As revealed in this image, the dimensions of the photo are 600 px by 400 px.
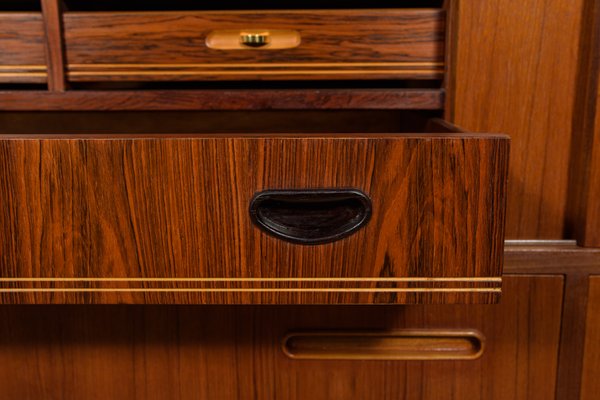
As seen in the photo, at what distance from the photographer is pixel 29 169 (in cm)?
38

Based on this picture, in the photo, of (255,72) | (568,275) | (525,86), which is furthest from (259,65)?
(568,275)

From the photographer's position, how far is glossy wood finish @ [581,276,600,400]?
1.70 feet

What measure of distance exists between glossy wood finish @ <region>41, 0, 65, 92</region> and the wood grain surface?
0.36 metres

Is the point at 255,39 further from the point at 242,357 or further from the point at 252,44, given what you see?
the point at 242,357

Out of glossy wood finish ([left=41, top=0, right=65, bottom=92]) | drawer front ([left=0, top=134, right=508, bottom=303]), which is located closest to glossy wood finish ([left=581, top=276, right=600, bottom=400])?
drawer front ([left=0, top=134, right=508, bottom=303])

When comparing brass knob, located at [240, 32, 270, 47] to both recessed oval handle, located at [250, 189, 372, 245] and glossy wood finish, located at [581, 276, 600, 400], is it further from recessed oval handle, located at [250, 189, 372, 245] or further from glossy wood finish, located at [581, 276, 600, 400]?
glossy wood finish, located at [581, 276, 600, 400]

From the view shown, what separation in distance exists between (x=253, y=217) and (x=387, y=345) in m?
0.24

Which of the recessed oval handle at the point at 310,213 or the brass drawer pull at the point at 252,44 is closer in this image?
the recessed oval handle at the point at 310,213

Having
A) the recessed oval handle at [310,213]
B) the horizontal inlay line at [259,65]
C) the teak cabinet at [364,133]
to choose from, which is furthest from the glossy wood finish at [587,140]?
the recessed oval handle at [310,213]

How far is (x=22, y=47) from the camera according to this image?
533 mm

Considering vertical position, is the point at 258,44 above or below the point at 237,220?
above

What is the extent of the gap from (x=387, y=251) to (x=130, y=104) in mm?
296

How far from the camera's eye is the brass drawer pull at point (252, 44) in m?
0.53

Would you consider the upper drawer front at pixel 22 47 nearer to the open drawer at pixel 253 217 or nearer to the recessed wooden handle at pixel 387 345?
the open drawer at pixel 253 217
